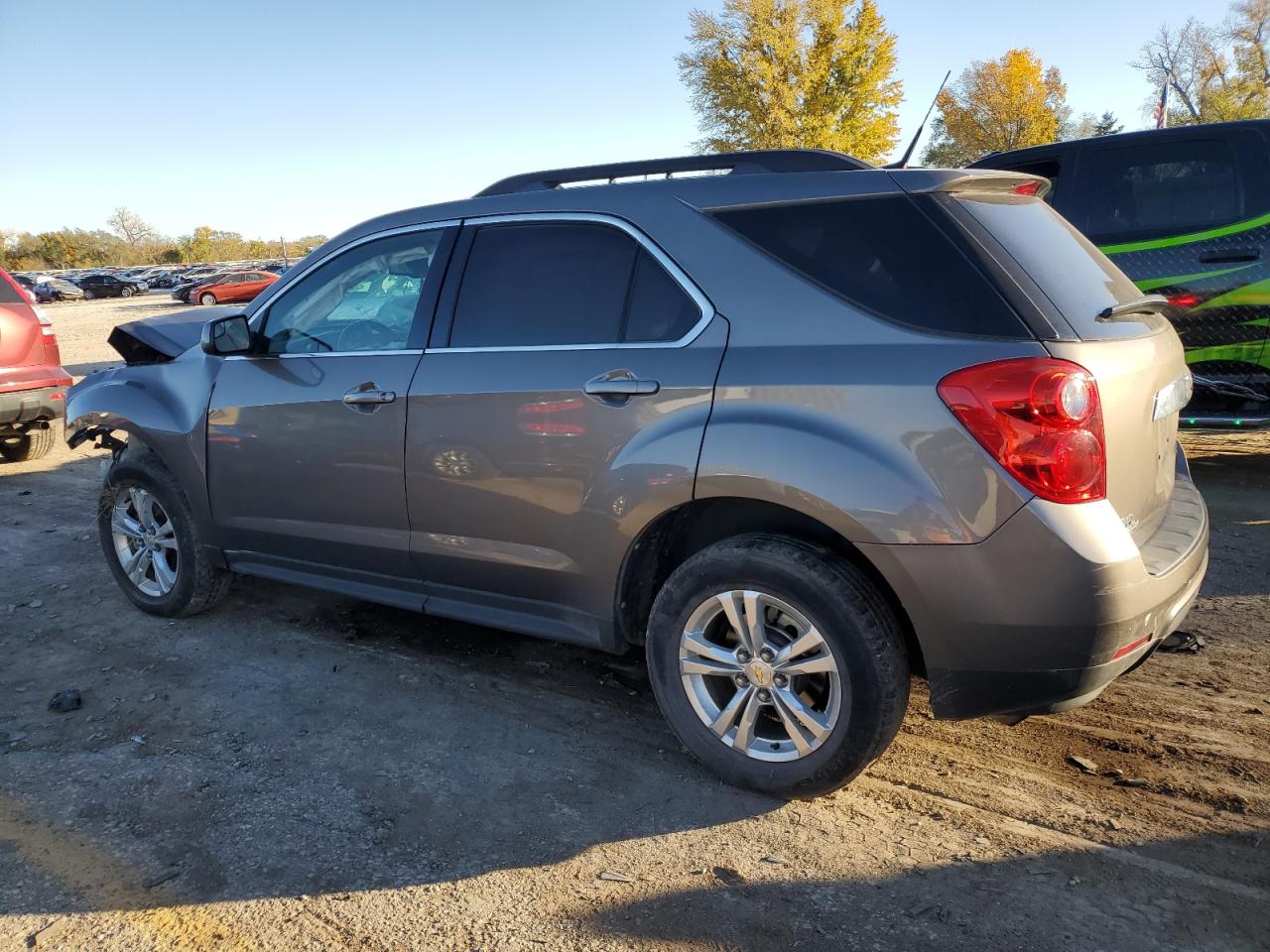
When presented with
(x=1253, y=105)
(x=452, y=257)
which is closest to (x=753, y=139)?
(x=1253, y=105)

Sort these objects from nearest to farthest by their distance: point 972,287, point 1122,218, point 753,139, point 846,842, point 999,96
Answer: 1. point 972,287
2. point 846,842
3. point 1122,218
4. point 753,139
5. point 999,96

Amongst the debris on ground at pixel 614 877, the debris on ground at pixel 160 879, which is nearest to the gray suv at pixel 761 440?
the debris on ground at pixel 614 877

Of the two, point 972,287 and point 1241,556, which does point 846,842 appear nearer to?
point 972,287

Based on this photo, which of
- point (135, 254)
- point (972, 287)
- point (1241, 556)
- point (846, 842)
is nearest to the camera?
point (972, 287)

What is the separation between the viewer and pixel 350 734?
352 centimetres

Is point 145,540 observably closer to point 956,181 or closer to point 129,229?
point 956,181

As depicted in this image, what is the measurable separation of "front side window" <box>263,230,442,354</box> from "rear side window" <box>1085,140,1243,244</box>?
4.59 m

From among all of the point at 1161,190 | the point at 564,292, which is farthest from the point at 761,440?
the point at 1161,190

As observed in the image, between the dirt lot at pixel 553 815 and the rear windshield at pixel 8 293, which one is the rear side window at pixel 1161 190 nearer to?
the dirt lot at pixel 553 815

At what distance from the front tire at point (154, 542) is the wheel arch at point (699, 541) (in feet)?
7.58

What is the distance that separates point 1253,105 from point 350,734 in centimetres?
6128

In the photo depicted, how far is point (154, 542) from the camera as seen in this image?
4637 mm

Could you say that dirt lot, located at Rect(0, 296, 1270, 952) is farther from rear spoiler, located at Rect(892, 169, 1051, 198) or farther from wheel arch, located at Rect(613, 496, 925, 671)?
rear spoiler, located at Rect(892, 169, 1051, 198)

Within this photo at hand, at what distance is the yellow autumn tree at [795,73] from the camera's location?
38375 mm
